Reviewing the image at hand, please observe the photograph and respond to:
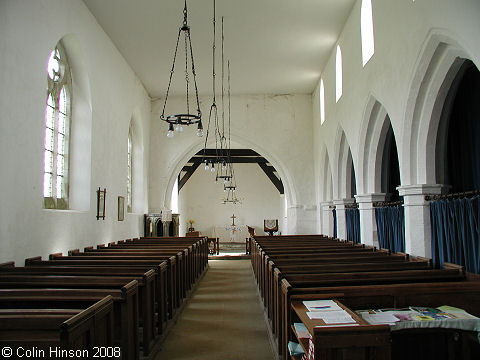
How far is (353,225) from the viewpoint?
10453 millimetres

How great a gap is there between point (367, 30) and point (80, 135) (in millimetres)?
6605

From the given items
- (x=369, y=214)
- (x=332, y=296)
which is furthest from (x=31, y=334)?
(x=369, y=214)

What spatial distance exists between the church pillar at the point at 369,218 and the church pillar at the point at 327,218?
172 inches

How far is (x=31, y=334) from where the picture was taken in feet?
8.98

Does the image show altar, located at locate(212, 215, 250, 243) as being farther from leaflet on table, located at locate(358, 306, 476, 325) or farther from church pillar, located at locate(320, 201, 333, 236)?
leaflet on table, located at locate(358, 306, 476, 325)

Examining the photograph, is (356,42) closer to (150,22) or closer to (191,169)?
(150,22)

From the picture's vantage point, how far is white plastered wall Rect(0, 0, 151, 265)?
5.93 meters

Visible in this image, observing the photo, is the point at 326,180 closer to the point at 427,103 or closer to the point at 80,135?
the point at 427,103

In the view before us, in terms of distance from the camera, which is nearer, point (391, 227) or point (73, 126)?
point (391, 227)

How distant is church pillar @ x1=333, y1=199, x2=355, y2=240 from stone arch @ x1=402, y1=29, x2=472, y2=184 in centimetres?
462

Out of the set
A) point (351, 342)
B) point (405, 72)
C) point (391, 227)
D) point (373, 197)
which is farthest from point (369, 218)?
point (351, 342)

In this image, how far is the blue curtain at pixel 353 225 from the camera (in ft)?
33.5

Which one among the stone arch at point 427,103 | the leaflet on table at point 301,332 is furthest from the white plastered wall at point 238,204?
the leaflet on table at point 301,332

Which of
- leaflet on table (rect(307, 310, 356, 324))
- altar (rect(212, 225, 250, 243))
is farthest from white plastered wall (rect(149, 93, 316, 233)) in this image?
leaflet on table (rect(307, 310, 356, 324))
